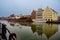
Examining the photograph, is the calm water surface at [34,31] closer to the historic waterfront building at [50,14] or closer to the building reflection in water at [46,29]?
the building reflection in water at [46,29]

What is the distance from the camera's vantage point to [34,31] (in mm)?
2092

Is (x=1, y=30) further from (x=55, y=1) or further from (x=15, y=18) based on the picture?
(x=55, y=1)

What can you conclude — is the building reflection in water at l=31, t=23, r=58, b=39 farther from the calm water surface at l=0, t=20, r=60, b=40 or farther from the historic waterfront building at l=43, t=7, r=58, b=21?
the historic waterfront building at l=43, t=7, r=58, b=21

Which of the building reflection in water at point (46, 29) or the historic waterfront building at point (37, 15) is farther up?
the historic waterfront building at point (37, 15)

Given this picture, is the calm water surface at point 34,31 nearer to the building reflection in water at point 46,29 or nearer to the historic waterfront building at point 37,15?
the building reflection in water at point 46,29

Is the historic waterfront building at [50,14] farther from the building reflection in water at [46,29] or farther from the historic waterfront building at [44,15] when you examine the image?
the building reflection in water at [46,29]

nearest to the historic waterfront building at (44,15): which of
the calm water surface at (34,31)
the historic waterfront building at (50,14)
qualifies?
the historic waterfront building at (50,14)

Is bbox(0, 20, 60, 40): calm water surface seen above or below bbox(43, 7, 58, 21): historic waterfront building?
below

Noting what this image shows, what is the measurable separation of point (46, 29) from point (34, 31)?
0.63 feet

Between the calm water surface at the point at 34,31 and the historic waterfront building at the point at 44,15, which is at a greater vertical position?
the historic waterfront building at the point at 44,15

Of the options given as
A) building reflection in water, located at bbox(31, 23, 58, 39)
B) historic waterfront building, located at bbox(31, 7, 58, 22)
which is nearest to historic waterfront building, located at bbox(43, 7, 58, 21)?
historic waterfront building, located at bbox(31, 7, 58, 22)

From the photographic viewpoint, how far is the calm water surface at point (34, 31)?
208 cm

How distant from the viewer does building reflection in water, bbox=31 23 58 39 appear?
209cm

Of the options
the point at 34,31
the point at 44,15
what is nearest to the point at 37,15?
the point at 44,15
